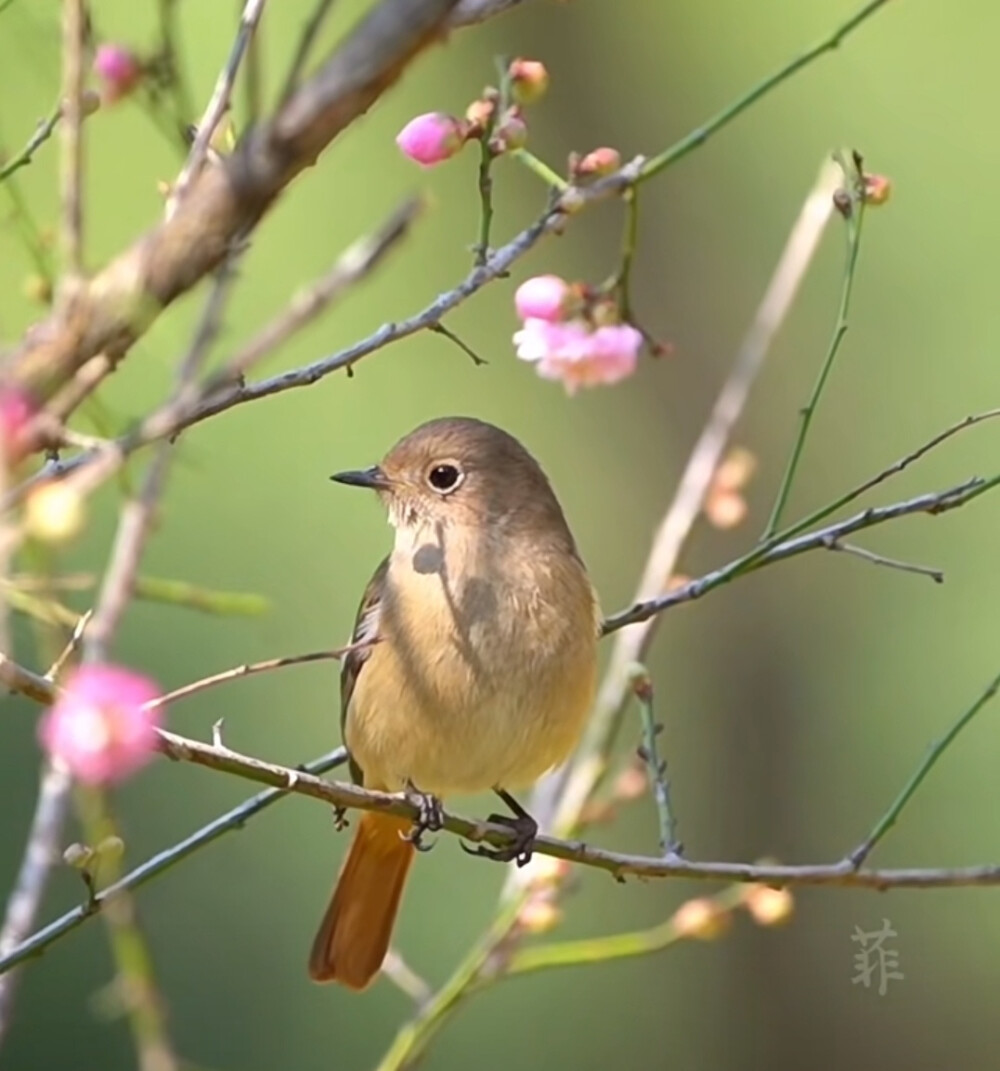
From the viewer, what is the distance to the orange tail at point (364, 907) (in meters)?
3.61

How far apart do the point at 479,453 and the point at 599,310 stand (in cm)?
82

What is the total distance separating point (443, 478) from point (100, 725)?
82.5 inches

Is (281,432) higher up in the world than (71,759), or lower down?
higher up

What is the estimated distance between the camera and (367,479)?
3412 mm

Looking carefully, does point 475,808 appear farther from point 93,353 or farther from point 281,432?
point 93,353

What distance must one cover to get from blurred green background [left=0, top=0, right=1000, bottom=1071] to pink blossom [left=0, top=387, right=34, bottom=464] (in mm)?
4719

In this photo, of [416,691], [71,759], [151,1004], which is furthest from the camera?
[416,691]

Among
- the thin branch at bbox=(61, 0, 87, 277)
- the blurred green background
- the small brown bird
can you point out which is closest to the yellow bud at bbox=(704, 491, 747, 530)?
the small brown bird

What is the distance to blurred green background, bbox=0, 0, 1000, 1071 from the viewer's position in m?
6.01

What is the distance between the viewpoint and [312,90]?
1037 millimetres

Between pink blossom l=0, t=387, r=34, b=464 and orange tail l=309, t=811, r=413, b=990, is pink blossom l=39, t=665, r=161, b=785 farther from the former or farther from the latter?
orange tail l=309, t=811, r=413, b=990

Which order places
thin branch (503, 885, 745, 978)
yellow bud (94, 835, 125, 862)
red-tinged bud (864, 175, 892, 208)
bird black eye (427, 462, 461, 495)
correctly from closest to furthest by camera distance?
yellow bud (94, 835, 125, 862) → red-tinged bud (864, 175, 892, 208) → thin branch (503, 885, 745, 978) → bird black eye (427, 462, 461, 495)

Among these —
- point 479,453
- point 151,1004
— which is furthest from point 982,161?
point 151,1004

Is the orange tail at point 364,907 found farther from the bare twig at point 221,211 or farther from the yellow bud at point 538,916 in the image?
the bare twig at point 221,211
